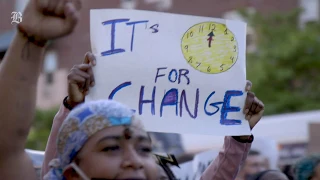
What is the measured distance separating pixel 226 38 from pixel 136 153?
4.68 ft

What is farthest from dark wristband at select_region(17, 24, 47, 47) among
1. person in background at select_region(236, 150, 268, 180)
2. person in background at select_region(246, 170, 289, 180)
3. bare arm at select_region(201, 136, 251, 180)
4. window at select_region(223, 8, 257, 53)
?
window at select_region(223, 8, 257, 53)

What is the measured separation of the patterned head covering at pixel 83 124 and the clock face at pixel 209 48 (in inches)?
48.4

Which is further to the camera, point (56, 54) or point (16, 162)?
point (56, 54)

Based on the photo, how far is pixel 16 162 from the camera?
8.02 feet

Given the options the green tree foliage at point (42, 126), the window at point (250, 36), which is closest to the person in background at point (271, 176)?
the window at point (250, 36)

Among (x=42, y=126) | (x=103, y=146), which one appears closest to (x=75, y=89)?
(x=103, y=146)

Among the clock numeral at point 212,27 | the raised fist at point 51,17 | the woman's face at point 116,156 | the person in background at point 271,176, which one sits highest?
the raised fist at point 51,17

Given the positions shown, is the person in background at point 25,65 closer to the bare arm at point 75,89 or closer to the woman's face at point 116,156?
the woman's face at point 116,156

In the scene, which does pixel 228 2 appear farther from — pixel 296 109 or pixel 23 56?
pixel 23 56

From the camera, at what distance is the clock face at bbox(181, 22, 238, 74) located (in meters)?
3.77

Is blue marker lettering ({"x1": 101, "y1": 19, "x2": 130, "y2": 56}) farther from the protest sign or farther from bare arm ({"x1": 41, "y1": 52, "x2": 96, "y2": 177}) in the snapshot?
bare arm ({"x1": 41, "y1": 52, "x2": 96, "y2": 177})

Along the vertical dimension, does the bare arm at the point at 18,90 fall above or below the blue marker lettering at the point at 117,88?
above

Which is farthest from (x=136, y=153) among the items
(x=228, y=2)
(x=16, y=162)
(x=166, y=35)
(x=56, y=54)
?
(x=56, y=54)

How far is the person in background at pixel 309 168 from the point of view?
193 inches
